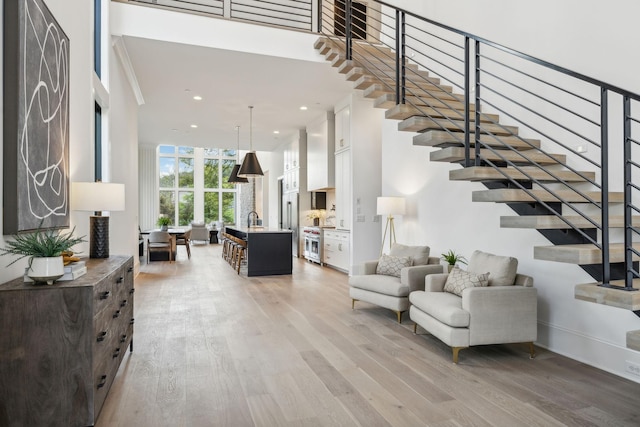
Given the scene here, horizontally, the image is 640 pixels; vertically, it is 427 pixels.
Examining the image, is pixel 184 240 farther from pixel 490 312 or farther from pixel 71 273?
pixel 490 312

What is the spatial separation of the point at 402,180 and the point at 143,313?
387 cm

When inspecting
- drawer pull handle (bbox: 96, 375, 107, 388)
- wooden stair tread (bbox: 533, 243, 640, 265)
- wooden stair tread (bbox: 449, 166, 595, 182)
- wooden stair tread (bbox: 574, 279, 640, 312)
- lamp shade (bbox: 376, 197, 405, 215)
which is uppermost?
wooden stair tread (bbox: 449, 166, 595, 182)

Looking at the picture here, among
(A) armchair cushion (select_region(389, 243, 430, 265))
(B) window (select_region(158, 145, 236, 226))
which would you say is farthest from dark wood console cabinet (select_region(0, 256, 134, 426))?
(B) window (select_region(158, 145, 236, 226))

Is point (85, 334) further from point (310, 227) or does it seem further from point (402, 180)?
point (310, 227)

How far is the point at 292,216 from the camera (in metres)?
10.6

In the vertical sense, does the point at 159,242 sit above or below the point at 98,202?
below

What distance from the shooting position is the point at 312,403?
255cm

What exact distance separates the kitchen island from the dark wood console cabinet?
5144mm

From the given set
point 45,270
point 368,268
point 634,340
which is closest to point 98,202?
point 45,270

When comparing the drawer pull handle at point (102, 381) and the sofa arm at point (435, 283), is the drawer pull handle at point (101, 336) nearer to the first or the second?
the drawer pull handle at point (102, 381)

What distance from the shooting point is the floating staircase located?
236 cm

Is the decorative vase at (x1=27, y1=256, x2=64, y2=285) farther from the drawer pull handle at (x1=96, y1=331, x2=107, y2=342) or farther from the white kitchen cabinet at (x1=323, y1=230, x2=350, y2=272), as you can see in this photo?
the white kitchen cabinet at (x1=323, y1=230, x2=350, y2=272)

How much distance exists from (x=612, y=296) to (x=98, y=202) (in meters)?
3.46

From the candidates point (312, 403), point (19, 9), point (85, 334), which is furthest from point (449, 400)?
point (19, 9)
